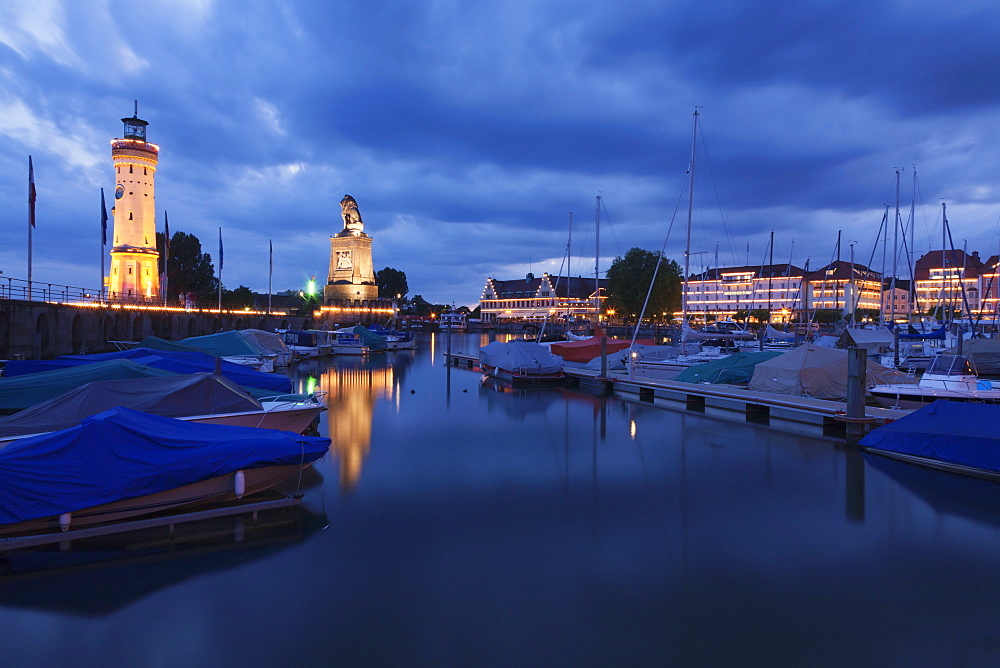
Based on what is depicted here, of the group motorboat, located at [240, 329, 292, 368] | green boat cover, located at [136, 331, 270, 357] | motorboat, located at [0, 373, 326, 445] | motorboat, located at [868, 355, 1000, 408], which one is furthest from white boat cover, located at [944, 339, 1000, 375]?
motorboat, located at [240, 329, 292, 368]

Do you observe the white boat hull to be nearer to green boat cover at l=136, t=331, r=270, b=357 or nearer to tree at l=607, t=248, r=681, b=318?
green boat cover at l=136, t=331, r=270, b=357

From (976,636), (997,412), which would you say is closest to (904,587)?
(976,636)

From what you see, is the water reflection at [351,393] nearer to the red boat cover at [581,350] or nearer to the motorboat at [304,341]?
the motorboat at [304,341]

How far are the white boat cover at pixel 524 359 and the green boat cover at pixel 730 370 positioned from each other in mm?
9172

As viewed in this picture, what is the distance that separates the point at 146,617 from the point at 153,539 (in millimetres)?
2720

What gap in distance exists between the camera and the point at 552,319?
465ft

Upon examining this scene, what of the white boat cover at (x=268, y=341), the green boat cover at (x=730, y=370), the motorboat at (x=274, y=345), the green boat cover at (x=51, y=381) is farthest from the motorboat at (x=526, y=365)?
the green boat cover at (x=51, y=381)

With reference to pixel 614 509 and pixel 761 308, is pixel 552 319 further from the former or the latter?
pixel 614 509

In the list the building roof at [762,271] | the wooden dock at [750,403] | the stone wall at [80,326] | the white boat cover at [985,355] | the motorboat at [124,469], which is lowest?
the wooden dock at [750,403]

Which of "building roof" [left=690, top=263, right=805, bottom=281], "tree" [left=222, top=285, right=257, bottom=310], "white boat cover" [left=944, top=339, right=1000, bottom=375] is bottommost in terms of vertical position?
"white boat cover" [left=944, top=339, right=1000, bottom=375]

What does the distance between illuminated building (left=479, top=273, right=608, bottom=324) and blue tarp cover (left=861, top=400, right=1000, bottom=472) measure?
12120 cm

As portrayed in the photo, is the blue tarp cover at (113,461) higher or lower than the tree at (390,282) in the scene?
lower

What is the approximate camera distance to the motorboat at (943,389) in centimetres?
2184

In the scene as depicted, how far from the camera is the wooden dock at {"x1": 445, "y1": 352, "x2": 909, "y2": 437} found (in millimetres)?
22281
